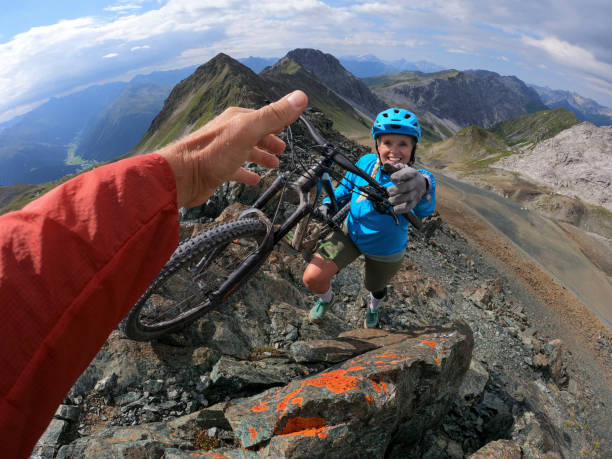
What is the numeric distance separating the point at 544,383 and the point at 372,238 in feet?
28.9

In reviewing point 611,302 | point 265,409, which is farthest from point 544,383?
point 611,302

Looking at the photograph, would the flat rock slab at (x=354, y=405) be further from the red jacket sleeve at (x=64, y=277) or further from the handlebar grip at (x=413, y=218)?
the red jacket sleeve at (x=64, y=277)

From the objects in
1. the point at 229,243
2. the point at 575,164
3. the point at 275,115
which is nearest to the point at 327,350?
the point at 229,243

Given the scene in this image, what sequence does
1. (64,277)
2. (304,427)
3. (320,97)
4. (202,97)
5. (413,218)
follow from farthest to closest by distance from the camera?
(320,97) → (202,97) → (413,218) → (304,427) → (64,277)

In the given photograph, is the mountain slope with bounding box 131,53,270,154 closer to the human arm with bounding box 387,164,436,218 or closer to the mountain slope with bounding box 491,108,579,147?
the human arm with bounding box 387,164,436,218

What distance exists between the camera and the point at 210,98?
290 ft

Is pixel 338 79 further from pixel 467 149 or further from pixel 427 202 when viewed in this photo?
pixel 427 202

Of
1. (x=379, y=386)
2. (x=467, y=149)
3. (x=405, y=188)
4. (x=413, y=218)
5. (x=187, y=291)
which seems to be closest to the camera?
(x=379, y=386)

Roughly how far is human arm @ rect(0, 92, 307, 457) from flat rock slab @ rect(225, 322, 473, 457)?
101 inches

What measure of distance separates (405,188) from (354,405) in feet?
9.31

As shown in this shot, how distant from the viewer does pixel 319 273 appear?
585 cm

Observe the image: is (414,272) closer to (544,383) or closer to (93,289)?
(544,383)

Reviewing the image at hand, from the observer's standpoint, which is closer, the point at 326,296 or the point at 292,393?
the point at 292,393

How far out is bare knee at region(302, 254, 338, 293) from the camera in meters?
5.85
